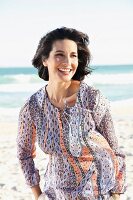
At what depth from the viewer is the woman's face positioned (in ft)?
9.00

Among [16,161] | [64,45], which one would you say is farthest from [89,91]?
[16,161]

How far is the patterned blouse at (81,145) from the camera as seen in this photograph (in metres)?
2.75

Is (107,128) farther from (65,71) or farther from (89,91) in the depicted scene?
(65,71)

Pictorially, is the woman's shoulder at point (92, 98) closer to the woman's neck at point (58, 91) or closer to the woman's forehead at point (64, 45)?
the woman's neck at point (58, 91)

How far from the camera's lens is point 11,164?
7.32 m

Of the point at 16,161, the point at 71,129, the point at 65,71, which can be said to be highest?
the point at 65,71

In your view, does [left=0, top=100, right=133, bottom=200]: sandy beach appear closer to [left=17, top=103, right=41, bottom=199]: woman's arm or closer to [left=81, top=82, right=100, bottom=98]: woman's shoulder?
[left=17, top=103, right=41, bottom=199]: woman's arm

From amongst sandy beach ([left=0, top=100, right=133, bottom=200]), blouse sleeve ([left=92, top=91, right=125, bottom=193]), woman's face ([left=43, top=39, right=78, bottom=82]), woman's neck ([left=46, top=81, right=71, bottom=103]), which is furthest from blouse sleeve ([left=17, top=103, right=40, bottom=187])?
sandy beach ([left=0, top=100, right=133, bottom=200])

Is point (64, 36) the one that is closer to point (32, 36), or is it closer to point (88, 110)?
point (88, 110)

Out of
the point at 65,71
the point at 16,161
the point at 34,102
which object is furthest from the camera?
the point at 16,161

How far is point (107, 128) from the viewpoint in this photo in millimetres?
2811

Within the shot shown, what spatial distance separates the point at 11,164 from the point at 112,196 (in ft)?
15.2

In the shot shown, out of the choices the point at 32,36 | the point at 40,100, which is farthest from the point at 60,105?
the point at 32,36

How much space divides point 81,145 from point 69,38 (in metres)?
0.59
